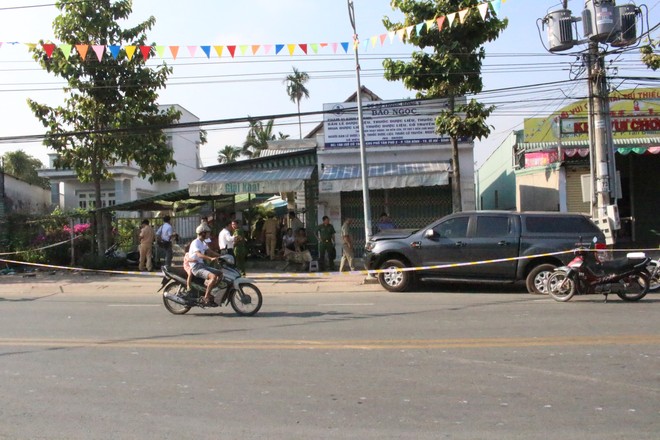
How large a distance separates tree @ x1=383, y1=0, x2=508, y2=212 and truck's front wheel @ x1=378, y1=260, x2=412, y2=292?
4993 millimetres

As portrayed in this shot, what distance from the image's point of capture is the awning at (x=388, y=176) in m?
17.1

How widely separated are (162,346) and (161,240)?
965cm

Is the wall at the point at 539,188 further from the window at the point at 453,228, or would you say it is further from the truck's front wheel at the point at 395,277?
the truck's front wheel at the point at 395,277

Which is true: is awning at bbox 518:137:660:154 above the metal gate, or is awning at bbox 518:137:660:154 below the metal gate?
above

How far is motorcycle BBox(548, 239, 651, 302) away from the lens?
1095 cm

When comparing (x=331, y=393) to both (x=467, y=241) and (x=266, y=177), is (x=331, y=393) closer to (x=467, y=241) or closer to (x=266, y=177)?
(x=467, y=241)

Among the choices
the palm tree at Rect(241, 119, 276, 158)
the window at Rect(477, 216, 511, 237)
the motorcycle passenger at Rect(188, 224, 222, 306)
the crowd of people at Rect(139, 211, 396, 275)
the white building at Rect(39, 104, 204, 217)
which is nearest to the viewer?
the motorcycle passenger at Rect(188, 224, 222, 306)

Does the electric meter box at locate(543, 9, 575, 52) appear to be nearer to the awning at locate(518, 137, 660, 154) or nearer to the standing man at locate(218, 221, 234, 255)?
the awning at locate(518, 137, 660, 154)

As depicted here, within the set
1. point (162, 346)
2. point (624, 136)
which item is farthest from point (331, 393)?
point (624, 136)

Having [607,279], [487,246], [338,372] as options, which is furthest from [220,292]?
Answer: [607,279]

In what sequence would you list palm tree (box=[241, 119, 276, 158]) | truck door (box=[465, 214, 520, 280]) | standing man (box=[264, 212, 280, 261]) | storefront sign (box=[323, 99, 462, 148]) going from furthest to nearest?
1. palm tree (box=[241, 119, 276, 158])
2. standing man (box=[264, 212, 280, 261])
3. storefront sign (box=[323, 99, 462, 148])
4. truck door (box=[465, 214, 520, 280])


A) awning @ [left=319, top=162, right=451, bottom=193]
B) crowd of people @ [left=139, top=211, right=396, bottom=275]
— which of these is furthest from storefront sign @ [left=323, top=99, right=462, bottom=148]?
crowd of people @ [left=139, top=211, right=396, bottom=275]

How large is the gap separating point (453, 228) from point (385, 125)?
255 inches

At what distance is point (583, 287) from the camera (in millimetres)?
11102
